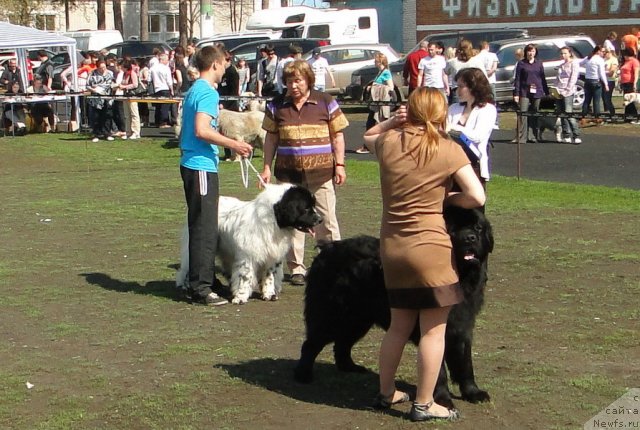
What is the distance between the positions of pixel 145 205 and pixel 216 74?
656cm

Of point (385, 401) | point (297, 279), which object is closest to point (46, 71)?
point (297, 279)

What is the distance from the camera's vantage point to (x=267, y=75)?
92.4ft

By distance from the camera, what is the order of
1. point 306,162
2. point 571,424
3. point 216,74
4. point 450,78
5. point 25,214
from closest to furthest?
point 571,424, point 216,74, point 306,162, point 25,214, point 450,78

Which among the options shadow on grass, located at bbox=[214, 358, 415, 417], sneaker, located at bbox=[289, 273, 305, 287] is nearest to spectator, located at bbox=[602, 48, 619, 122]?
sneaker, located at bbox=[289, 273, 305, 287]

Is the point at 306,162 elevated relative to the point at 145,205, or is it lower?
elevated

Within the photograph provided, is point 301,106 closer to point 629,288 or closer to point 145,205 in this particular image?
point 629,288

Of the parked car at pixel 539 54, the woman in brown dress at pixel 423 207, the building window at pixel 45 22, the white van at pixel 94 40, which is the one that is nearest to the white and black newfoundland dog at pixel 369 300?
the woman in brown dress at pixel 423 207

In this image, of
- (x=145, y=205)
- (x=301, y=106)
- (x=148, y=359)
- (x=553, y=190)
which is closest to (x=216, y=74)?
(x=301, y=106)

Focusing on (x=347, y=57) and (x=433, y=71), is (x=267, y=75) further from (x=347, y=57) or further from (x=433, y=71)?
(x=433, y=71)

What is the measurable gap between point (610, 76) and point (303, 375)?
2291 centimetres

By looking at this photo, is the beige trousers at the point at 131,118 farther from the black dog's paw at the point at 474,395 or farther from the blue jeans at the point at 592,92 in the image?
the black dog's paw at the point at 474,395

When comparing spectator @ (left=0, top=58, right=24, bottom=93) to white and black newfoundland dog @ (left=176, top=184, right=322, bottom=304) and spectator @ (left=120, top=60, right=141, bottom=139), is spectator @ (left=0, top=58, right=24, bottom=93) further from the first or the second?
white and black newfoundland dog @ (left=176, top=184, right=322, bottom=304)

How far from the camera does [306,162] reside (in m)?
9.09

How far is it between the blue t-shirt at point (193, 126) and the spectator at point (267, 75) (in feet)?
61.7
